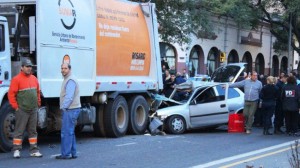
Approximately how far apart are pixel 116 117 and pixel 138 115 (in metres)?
1.29

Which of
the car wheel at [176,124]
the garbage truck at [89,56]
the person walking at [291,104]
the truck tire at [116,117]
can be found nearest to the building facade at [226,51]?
the person walking at [291,104]

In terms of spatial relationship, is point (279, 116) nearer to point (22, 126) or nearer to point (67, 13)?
point (67, 13)

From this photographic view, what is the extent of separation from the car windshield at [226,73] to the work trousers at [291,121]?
212 inches

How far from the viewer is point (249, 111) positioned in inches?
591

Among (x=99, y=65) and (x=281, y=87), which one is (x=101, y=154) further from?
(x=281, y=87)

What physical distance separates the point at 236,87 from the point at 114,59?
452 cm

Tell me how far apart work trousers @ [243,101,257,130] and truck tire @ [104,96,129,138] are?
3556mm

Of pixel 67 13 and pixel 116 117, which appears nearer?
pixel 67 13

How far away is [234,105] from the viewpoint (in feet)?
51.1

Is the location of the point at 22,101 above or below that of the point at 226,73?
below

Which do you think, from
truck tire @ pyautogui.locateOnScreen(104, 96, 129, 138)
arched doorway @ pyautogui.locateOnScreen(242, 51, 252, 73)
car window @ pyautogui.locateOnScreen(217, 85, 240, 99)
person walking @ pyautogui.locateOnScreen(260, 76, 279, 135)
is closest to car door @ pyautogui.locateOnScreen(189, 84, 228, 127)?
car window @ pyautogui.locateOnScreen(217, 85, 240, 99)

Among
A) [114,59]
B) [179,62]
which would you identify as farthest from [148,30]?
[179,62]

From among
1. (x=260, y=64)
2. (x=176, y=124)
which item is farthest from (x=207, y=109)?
(x=260, y=64)

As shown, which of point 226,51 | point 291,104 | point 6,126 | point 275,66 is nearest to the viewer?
point 6,126
